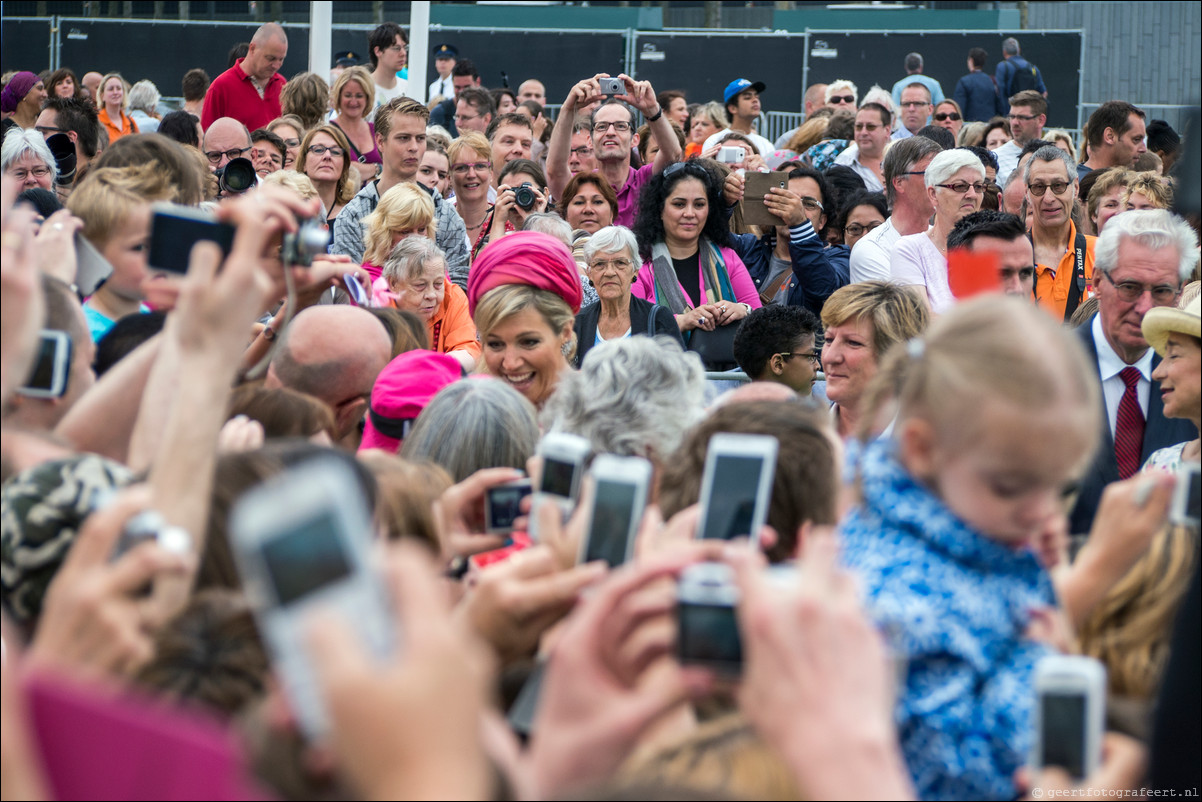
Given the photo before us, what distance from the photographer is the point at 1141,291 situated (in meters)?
4.25

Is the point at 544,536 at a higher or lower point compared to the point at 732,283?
lower

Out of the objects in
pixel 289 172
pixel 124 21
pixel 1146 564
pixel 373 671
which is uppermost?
pixel 124 21

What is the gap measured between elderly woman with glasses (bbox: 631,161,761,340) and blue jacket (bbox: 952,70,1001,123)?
851 cm

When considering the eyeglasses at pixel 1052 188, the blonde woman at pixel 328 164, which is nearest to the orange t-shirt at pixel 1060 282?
the eyeglasses at pixel 1052 188

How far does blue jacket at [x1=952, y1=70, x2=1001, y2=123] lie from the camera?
45.8ft

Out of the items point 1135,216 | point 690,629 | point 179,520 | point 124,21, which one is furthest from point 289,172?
A: point 124,21

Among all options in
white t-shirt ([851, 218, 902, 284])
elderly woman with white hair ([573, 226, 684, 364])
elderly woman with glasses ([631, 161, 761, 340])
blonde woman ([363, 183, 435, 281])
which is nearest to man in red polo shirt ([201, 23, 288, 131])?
blonde woman ([363, 183, 435, 281])

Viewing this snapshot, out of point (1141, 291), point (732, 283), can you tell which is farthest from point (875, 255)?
point (1141, 291)

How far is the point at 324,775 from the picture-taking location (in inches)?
46.3

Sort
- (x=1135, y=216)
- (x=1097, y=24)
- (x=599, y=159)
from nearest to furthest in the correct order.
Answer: (x=1135, y=216) < (x=599, y=159) < (x=1097, y=24)

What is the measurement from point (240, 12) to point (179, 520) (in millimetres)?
22611

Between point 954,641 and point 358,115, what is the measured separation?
769 cm

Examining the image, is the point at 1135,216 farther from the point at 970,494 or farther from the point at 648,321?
the point at 970,494

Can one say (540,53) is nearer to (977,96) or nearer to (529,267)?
(977,96)
